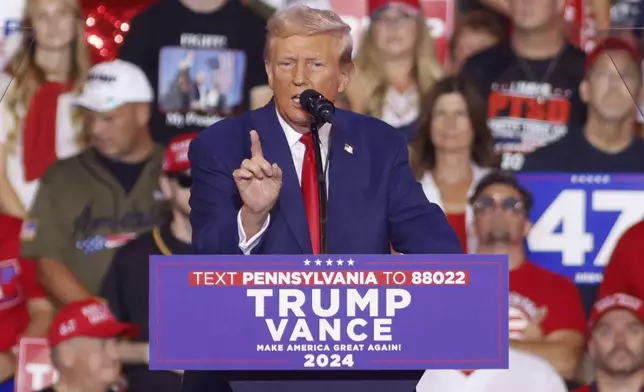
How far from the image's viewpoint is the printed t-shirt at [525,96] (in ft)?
16.3

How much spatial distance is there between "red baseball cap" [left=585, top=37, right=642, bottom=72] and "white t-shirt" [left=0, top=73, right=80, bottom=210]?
6.86ft

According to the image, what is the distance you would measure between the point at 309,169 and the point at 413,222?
0.83 feet

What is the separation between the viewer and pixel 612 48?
504 centimetres

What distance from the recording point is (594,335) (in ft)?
16.4

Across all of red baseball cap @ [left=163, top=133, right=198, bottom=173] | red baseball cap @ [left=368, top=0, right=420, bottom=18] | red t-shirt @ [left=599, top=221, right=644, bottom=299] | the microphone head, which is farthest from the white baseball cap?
the microphone head

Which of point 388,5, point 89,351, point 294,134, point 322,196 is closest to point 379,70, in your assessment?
point 388,5

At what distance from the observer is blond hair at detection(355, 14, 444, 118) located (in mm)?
5016

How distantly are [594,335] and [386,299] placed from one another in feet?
9.18

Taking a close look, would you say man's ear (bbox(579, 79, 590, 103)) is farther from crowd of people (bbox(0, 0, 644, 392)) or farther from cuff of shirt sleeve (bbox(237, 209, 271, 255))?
cuff of shirt sleeve (bbox(237, 209, 271, 255))

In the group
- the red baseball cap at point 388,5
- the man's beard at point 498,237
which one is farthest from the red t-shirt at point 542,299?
the red baseball cap at point 388,5

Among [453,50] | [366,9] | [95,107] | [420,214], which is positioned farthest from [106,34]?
[420,214]

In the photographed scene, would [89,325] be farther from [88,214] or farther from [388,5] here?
[388,5]

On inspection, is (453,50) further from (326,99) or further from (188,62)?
(326,99)

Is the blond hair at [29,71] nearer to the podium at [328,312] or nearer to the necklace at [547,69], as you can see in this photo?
the necklace at [547,69]
